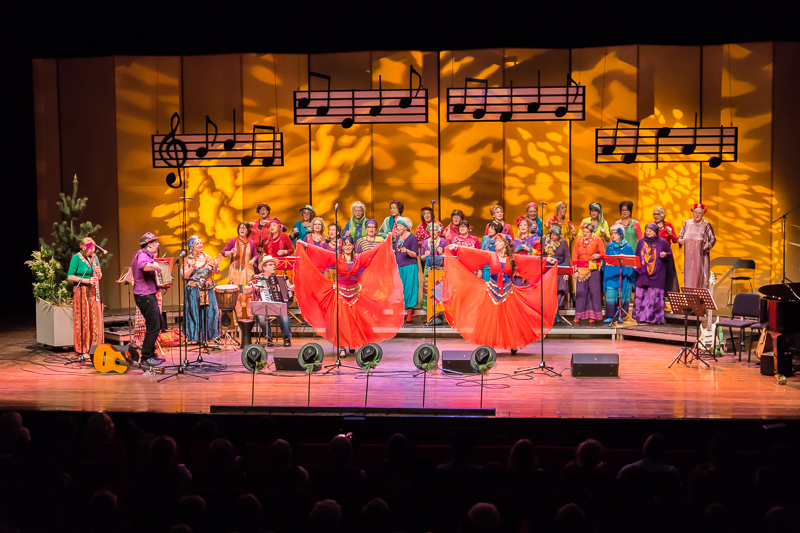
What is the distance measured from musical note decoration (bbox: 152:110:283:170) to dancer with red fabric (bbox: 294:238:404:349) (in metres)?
3.12

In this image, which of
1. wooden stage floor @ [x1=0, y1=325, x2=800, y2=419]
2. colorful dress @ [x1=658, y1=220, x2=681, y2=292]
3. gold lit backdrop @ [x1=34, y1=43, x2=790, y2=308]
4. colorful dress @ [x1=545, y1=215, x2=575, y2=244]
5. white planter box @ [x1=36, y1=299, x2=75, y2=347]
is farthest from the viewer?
gold lit backdrop @ [x1=34, y1=43, x2=790, y2=308]

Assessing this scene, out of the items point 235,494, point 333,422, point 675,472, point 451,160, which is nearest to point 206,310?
point 333,422

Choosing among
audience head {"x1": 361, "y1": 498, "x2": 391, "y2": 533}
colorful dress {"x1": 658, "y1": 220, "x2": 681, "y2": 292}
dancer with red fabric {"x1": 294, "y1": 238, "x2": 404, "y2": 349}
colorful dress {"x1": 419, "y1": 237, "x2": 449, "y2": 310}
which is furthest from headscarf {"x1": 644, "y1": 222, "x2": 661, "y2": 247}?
audience head {"x1": 361, "y1": 498, "x2": 391, "y2": 533}

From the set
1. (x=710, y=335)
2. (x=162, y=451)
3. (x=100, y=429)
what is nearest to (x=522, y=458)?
(x=162, y=451)

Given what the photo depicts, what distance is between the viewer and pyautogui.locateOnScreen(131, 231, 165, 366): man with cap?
8141 mm

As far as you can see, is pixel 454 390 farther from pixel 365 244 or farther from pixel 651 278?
pixel 651 278

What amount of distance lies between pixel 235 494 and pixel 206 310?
6386 mm

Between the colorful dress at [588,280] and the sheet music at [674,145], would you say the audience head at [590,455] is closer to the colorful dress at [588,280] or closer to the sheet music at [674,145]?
the colorful dress at [588,280]

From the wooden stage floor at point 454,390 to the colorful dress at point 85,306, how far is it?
0.43m

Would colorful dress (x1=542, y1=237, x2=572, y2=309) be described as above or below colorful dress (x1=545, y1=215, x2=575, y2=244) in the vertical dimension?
below

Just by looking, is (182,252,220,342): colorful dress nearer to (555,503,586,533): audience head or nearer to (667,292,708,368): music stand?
(667,292,708,368): music stand

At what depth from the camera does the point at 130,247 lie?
1282 centimetres

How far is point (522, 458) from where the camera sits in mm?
4070

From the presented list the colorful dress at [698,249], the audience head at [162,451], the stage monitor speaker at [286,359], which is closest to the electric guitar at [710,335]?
the colorful dress at [698,249]
